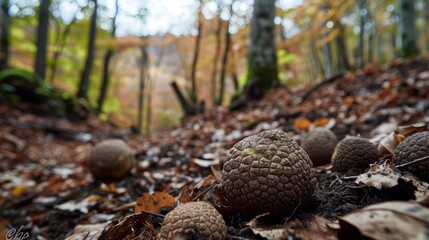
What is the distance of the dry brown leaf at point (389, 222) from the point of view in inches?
35.1

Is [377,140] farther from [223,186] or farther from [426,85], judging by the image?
[426,85]

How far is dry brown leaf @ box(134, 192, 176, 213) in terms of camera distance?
1655 mm

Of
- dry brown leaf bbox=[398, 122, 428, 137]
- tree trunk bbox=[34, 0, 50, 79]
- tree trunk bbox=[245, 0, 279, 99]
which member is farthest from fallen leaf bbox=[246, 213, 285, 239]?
tree trunk bbox=[34, 0, 50, 79]

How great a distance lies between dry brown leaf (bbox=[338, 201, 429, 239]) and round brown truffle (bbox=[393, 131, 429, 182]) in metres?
0.57

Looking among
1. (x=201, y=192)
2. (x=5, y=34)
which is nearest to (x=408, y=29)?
(x=201, y=192)

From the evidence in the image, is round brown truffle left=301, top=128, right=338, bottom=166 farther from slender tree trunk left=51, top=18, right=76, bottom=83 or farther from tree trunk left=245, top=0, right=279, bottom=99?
slender tree trunk left=51, top=18, right=76, bottom=83

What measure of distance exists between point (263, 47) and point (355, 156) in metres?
5.24

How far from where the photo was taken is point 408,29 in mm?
7281

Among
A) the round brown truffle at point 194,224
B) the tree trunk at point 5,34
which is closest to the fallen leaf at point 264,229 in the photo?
the round brown truffle at point 194,224

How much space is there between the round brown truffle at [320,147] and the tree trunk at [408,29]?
6237 mm

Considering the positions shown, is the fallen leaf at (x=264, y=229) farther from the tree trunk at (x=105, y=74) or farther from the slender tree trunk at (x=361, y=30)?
the tree trunk at (x=105, y=74)

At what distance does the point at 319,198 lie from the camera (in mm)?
1518

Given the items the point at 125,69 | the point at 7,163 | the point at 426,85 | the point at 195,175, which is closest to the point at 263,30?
the point at 426,85

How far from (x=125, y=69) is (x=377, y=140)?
2866cm
